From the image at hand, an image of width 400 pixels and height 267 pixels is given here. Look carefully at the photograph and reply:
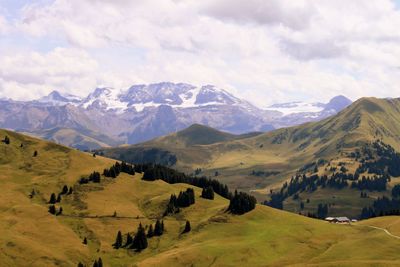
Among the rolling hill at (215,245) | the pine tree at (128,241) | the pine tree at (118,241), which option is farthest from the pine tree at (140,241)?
the pine tree at (118,241)

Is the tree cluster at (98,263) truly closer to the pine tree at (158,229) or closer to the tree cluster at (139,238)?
the tree cluster at (139,238)

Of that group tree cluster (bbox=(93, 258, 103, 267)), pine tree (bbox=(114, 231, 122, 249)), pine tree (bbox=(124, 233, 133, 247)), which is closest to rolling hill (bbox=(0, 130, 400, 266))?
pine tree (bbox=(114, 231, 122, 249))

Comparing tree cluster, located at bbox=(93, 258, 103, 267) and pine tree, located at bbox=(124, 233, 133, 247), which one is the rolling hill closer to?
tree cluster, located at bbox=(93, 258, 103, 267)

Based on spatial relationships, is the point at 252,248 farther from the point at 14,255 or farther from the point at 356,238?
the point at 14,255

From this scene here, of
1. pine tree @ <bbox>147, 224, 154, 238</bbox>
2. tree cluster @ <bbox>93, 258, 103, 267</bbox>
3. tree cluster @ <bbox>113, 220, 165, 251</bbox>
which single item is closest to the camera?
tree cluster @ <bbox>93, 258, 103, 267</bbox>

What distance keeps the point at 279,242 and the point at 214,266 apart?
92.6 feet

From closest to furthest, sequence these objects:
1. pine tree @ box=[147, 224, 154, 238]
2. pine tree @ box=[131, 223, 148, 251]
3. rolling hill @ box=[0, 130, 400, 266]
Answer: rolling hill @ box=[0, 130, 400, 266] → pine tree @ box=[131, 223, 148, 251] → pine tree @ box=[147, 224, 154, 238]

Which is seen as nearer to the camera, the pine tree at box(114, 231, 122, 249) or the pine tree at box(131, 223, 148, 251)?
the pine tree at box(131, 223, 148, 251)

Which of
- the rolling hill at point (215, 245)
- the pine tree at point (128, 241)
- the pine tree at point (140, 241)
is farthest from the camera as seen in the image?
the pine tree at point (128, 241)

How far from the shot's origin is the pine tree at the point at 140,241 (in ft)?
607

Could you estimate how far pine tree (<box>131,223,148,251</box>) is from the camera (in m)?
185

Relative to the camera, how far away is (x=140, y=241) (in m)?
186

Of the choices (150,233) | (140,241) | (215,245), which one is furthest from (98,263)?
(215,245)

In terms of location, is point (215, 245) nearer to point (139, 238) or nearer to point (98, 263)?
point (139, 238)
